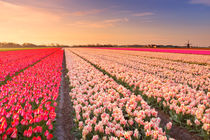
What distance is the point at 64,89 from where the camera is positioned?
928 centimetres

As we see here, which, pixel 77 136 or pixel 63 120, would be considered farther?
pixel 63 120

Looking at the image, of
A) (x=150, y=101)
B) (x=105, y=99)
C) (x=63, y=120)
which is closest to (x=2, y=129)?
(x=63, y=120)

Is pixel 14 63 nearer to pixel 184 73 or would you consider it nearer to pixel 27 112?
pixel 27 112

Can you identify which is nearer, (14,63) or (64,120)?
→ (64,120)

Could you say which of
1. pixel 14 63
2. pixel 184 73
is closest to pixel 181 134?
pixel 184 73

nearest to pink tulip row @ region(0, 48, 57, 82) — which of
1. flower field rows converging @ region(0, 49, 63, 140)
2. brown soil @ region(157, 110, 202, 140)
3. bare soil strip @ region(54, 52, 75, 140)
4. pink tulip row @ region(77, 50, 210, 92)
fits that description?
flower field rows converging @ region(0, 49, 63, 140)

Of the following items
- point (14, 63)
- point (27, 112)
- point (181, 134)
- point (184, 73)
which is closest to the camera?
point (27, 112)

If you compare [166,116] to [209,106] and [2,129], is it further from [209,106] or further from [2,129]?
[2,129]

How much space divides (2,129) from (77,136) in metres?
2.06

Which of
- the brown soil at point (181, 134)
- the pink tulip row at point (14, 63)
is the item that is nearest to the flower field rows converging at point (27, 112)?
the brown soil at point (181, 134)

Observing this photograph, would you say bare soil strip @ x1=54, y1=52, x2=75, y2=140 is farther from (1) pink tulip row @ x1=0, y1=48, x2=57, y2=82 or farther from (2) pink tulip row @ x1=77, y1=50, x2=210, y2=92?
(2) pink tulip row @ x1=77, y1=50, x2=210, y2=92

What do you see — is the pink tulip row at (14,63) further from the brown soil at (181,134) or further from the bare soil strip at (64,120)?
the brown soil at (181,134)

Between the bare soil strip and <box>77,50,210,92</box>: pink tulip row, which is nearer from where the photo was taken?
the bare soil strip

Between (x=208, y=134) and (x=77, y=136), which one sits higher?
(x=208, y=134)
